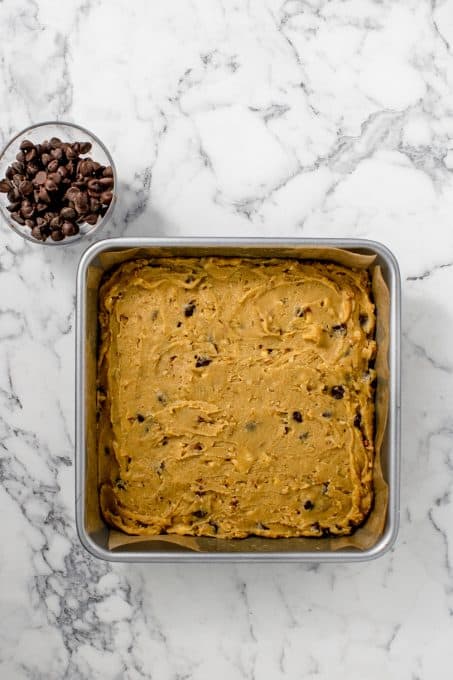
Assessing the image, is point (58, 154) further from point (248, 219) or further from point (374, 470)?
point (374, 470)

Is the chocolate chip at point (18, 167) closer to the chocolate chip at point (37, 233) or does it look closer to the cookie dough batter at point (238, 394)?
the chocolate chip at point (37, 233)

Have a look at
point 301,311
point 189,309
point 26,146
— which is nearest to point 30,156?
point 26,146

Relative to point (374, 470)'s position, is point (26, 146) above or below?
above

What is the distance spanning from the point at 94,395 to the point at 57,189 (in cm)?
51

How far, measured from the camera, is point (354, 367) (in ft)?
6.43

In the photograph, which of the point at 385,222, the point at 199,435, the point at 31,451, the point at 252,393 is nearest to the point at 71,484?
the point at 31,451

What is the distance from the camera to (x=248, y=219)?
85.7 inches

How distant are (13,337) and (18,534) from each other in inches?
21.1

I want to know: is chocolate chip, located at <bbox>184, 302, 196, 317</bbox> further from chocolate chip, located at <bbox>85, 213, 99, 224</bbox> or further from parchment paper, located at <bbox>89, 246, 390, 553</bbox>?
chocolate chip, located at <bbox>85, 213, 99, 224</bbox>

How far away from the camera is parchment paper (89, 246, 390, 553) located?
6.28 feet

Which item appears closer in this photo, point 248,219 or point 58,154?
point 58,154

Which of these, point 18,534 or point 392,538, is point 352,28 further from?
point 18,534

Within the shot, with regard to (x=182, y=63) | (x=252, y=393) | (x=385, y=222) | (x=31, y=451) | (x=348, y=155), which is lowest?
(x=31, y=451)

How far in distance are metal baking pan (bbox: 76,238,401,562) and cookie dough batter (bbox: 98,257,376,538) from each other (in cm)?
7
